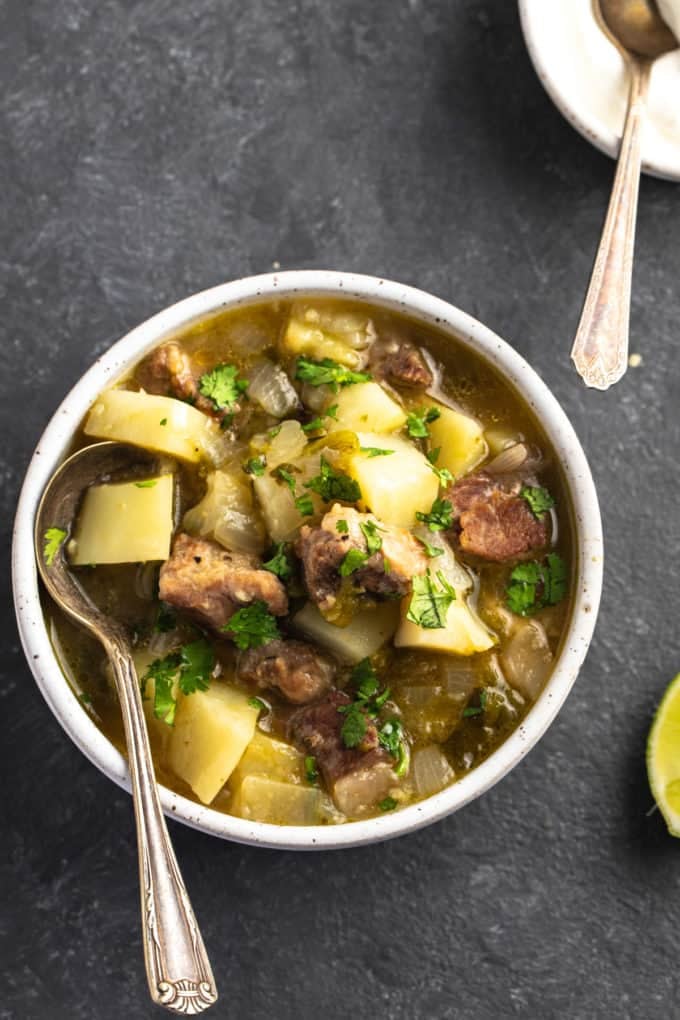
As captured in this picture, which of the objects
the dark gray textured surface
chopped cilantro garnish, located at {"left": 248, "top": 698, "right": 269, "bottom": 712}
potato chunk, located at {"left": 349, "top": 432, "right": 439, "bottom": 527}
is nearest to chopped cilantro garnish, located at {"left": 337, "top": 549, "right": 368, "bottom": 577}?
potato chunk, located at {"left": 349, "top": 432, "right": 439, "bottom": 527}

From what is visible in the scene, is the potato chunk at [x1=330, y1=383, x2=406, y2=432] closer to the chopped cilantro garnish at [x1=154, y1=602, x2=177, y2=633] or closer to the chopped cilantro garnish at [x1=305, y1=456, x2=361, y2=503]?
the chopped cilantro garnish at [x1=305, y1=456, x2=361, y2=503]

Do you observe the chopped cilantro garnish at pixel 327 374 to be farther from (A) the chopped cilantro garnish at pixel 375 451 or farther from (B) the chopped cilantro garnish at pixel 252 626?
(B) the chopped cilantro garnish at pixel 252 626

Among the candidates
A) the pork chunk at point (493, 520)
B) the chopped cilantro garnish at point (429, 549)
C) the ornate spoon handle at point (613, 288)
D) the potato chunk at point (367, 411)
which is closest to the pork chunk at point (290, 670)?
the chopped cilantro garnish at point (429, 549)

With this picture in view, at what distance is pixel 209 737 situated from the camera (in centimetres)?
318

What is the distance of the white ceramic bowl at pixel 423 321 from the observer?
3.14 m

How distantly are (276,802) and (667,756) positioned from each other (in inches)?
50.4

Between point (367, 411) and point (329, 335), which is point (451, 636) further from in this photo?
point (329, 335)

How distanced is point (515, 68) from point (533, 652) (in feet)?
6.63

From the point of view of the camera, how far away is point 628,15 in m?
3.94

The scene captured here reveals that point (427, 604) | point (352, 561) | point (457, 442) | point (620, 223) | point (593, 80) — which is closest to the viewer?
point (352, 561)

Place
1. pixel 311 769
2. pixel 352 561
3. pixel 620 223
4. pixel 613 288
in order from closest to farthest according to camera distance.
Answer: pixel 352 561 → pixel 311 769 → pixel 613 288 → pixel 620 223

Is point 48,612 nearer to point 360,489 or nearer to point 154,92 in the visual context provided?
point 360,489

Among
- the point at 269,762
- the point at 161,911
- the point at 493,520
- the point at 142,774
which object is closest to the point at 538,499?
the point at 493,520

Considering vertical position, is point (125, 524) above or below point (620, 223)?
below
